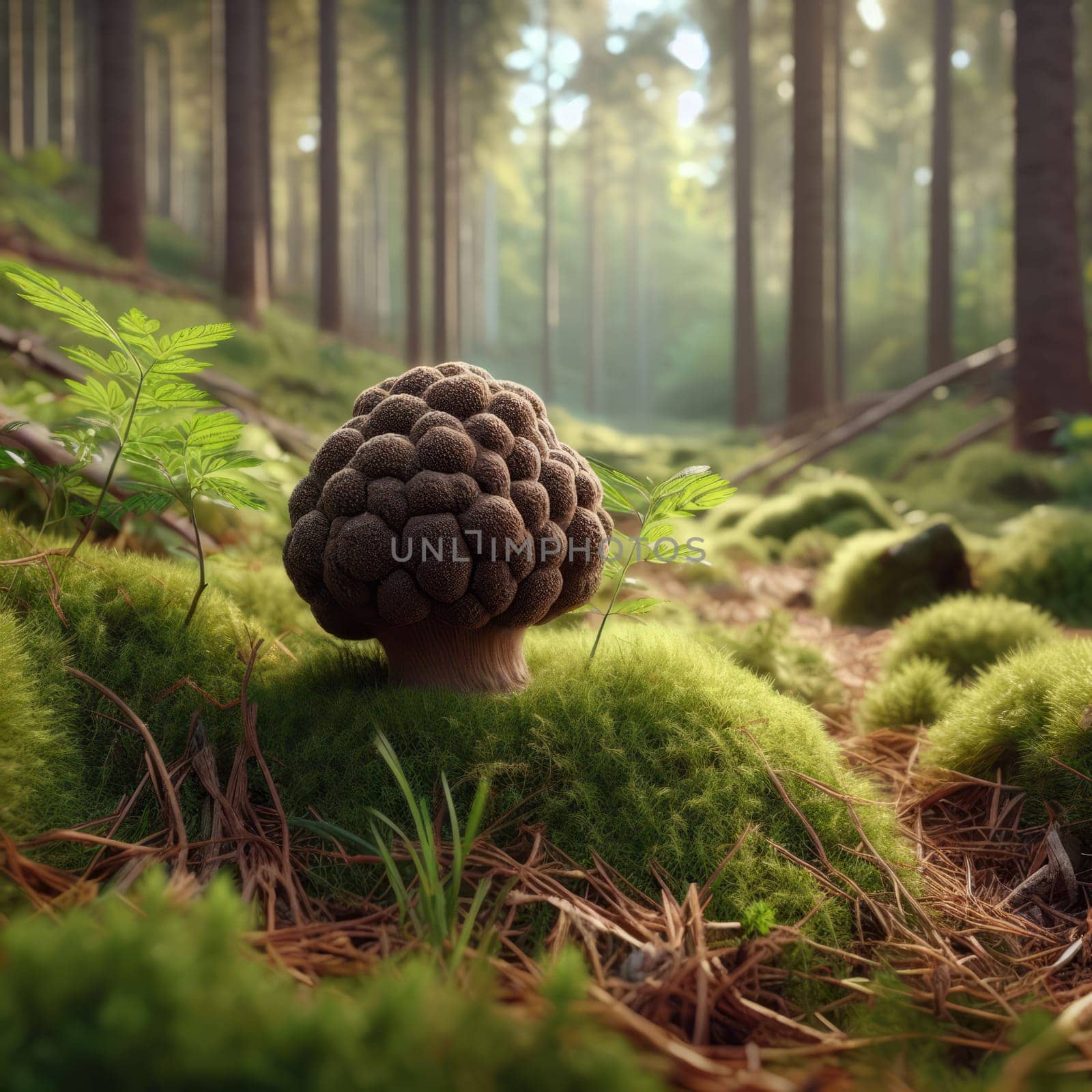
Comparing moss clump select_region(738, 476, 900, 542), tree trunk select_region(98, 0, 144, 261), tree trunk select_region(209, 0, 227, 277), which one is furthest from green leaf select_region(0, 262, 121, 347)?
tree trunk select_region(209, 0, 227, 277)

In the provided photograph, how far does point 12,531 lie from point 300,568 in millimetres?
1043

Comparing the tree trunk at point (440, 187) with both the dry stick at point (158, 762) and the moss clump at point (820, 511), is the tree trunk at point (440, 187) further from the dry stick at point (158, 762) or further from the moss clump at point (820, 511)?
the dry stick at point (158, 762)

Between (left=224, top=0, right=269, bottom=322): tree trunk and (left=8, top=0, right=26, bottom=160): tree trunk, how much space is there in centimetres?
1455

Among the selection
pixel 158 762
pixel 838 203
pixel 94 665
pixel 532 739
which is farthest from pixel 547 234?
pixel 158 762

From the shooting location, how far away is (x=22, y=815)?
5.44 feet

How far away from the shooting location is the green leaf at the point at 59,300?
204cm

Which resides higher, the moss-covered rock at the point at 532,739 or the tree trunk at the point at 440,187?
the tree trunk at the point at 440,187

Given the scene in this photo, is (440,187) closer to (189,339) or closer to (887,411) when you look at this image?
(887,411)

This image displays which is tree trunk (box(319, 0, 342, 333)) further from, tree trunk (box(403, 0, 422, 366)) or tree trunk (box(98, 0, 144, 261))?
tree trunk (box(98, 0, 144, 261))

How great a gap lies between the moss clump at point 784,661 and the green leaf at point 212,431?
1974 mm

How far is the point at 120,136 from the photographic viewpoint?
11.8 metres

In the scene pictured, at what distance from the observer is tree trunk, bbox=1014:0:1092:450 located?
323 inches

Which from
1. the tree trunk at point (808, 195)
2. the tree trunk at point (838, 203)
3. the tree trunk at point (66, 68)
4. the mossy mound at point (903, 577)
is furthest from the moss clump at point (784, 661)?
the tree trunk at point (66, 68)

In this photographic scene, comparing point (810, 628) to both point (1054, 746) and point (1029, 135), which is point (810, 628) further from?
point (1029, 135)
